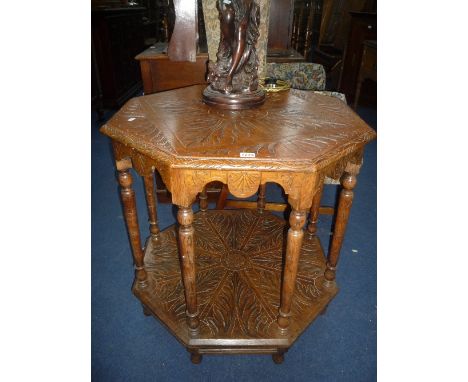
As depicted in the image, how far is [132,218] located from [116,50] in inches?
155

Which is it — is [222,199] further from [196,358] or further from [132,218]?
[196,358]

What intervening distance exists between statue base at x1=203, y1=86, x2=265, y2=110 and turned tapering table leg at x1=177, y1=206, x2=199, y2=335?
50 centimetres

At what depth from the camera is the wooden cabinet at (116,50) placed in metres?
4.08

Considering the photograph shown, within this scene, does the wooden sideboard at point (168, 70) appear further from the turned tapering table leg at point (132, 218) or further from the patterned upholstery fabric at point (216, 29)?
the turned tapering table leg at point (132, 218)

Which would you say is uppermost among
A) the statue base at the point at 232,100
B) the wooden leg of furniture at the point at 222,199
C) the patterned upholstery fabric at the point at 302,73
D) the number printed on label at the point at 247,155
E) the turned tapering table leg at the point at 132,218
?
the patterned upholstery fabric at the point at 302,73

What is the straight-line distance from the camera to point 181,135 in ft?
3.47

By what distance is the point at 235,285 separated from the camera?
1593 mm

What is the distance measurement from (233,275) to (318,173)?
2.90ft

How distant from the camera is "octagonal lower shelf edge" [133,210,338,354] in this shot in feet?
4.41

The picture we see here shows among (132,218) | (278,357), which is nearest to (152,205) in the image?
(132,218)

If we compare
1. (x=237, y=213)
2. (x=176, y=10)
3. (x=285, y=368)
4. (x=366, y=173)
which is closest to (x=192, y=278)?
(x=285, y=368)

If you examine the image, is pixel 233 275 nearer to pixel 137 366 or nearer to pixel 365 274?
pixel 137 366

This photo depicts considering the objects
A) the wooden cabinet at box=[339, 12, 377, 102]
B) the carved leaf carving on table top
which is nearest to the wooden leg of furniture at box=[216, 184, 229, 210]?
the carved leaf carving on table top

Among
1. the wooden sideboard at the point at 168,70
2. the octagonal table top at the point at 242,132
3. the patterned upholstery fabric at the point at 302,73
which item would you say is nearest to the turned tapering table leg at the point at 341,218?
the octagonal table top at the point at 242,132
